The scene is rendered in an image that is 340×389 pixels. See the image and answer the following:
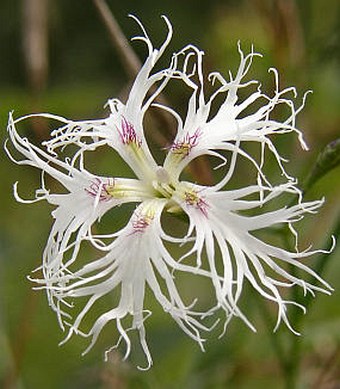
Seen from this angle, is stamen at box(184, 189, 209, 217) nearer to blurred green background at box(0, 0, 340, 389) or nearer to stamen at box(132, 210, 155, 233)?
stamen at box(132, 210, 155, 233)

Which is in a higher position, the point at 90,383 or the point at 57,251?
the point at 57,251

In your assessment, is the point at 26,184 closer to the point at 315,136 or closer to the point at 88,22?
the point at 88,22

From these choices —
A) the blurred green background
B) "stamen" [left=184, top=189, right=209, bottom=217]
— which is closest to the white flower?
"stamen" [left=184, top=189, right=209, bottom=217]

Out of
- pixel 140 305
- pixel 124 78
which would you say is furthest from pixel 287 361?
pixel 124 78

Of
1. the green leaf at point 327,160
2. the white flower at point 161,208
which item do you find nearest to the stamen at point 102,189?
the white flower at point 161,208

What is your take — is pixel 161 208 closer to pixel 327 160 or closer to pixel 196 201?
pixel 196 201

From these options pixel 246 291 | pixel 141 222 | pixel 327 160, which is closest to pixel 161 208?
pixel 141 222
